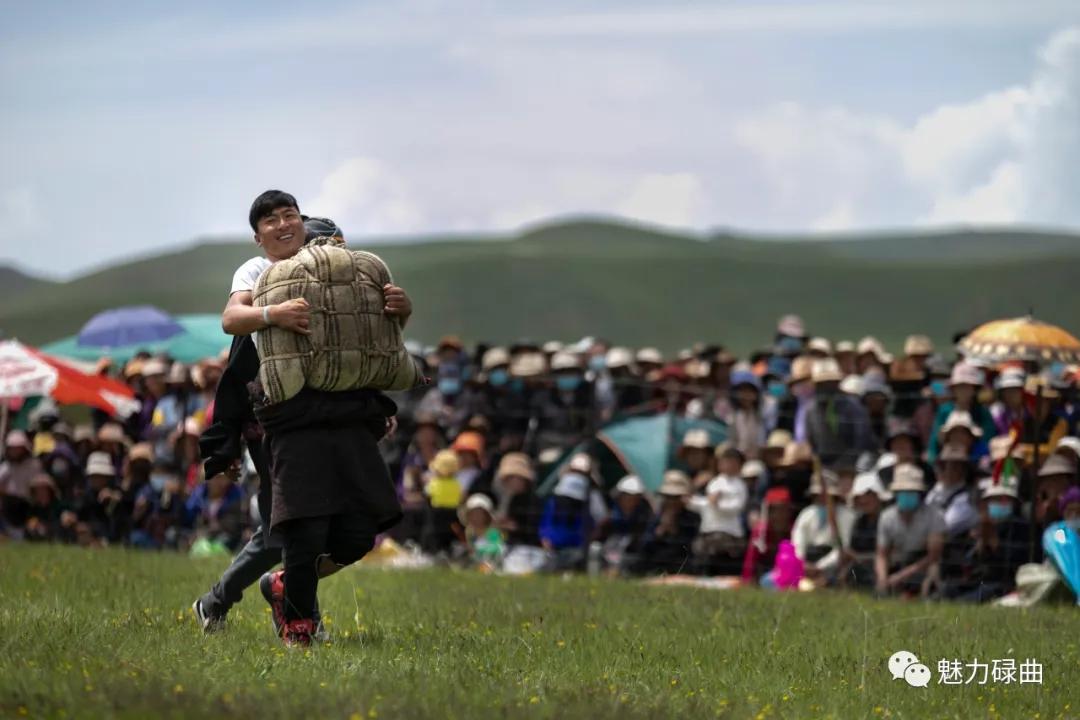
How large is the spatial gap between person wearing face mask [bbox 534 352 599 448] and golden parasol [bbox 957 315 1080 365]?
11.8 ft

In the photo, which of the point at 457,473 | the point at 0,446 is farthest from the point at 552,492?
the point at 0,446

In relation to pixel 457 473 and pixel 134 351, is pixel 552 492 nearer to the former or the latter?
pixel 457 473

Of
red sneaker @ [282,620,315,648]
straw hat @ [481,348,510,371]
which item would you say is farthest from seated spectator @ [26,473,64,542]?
red sneaker @ [282,620,315,648]

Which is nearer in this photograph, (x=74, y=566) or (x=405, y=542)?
(x=74, y=566)

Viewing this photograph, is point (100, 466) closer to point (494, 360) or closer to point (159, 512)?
point (159, 512)

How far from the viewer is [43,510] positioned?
734 inches

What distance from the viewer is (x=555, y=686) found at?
7406 millimetres

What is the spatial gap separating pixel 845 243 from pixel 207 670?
147 m

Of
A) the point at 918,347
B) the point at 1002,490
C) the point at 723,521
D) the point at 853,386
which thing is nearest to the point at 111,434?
the point at 723,521

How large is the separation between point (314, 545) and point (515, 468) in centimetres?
836

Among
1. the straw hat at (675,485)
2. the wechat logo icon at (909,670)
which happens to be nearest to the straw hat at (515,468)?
the straw hat at (675,485)

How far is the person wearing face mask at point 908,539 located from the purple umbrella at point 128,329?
10.9m

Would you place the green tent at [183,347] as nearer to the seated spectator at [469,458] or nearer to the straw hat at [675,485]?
the seated spectator at [469,458]

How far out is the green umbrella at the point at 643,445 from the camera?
1727 centimetres
